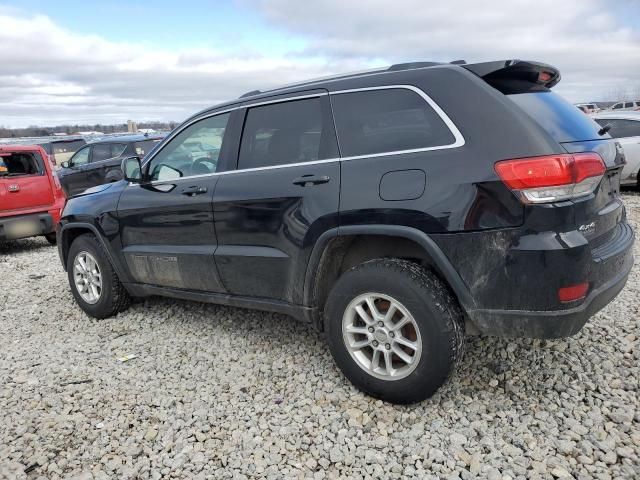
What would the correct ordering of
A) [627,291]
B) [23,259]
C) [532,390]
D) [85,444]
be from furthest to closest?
[23,259] → [627,291] → [532,390] → [85,444]

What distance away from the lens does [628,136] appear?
9617mm

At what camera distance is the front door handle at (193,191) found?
3594 mm

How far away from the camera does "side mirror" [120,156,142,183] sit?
4.10 meters

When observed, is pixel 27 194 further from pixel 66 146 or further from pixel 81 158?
pixel 66 146

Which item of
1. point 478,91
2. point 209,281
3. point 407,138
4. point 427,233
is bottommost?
point 209,281

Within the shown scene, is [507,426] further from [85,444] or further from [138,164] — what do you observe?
[138,164]

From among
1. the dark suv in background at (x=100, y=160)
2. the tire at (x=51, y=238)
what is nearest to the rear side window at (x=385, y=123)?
the tire at (x=51, y=238)

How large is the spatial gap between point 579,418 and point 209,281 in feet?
8.10

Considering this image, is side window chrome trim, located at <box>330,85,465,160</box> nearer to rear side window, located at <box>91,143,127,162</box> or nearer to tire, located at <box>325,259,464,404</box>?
tire, located at <box>325,259,464,404</box>

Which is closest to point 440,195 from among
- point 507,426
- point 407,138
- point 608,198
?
point 407,138

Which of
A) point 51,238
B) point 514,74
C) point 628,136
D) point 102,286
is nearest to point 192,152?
point 102,286

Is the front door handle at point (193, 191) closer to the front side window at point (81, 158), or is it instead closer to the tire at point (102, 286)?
the tire at point (102, 286)

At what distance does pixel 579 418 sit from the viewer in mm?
2693

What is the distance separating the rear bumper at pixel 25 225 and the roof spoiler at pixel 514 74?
7.06m
